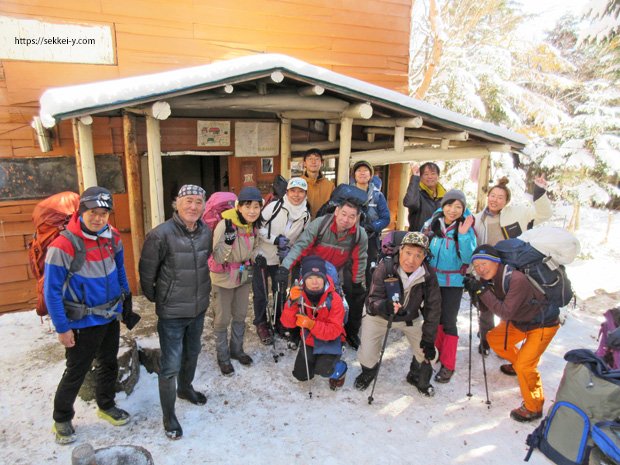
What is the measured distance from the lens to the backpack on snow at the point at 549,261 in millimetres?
3691

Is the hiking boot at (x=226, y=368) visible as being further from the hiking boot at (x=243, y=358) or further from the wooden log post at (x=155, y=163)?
the wooden log post at (x=155, y=163)

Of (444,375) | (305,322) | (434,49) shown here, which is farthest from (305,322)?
(434,49)

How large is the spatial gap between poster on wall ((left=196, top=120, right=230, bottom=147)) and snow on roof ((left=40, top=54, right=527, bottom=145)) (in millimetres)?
1928

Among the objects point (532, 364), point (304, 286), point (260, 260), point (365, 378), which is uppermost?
point (260, 260)

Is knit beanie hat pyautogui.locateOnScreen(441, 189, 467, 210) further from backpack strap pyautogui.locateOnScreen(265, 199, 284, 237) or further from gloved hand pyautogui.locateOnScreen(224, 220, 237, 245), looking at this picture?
gloved hand pyautogui.locateOnScreen(224, 220, 237, 245)

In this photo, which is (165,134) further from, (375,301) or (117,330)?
(375,301)

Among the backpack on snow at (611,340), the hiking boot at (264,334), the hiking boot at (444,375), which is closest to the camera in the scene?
the backpack on snow at (611,340)

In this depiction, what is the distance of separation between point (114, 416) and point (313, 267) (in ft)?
7.40

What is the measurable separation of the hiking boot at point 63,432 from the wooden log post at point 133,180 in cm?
254

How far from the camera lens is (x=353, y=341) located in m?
5.13

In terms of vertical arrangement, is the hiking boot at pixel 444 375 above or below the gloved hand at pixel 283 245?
below

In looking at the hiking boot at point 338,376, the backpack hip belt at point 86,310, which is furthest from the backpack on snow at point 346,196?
the backpack hip belt at point 86,310

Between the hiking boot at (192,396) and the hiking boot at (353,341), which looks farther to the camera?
the hiking boot at (353,341)

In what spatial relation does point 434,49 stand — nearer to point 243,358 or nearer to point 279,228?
point 279,228
